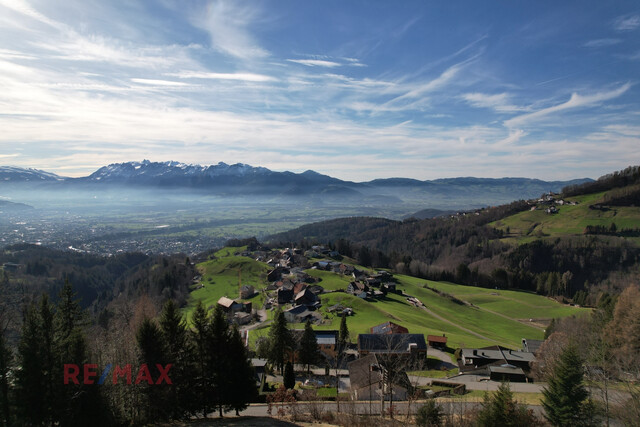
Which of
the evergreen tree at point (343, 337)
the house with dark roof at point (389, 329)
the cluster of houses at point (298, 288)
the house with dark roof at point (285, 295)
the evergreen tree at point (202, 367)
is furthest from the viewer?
the house with dark roof at point (285, 295)

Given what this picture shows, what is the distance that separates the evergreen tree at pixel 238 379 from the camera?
2020 centimetres

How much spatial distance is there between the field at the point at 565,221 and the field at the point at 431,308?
204 feet

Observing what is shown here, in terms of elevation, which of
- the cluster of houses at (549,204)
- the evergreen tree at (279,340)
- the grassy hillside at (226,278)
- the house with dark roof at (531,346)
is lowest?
the grassy hillside at (226,278)

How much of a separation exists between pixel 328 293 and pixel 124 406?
182ft

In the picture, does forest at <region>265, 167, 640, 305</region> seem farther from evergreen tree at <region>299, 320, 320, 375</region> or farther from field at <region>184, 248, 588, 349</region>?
evergreen tree at <region>299, 320, 320, 375</region>

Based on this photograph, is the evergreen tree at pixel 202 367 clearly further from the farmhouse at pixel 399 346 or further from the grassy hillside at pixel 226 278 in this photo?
the grassy hillside at pixel 226 278

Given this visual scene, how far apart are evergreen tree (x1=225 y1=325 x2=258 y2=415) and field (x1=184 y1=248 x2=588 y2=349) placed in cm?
2576

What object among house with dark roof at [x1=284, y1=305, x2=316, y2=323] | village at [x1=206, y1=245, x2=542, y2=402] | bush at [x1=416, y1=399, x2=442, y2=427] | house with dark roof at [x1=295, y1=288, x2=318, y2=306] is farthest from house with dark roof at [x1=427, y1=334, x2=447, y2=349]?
bush at [x1=416, y1=399, x2=442, y2=427]

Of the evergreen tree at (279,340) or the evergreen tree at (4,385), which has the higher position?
the evergreen tree at (4,385)

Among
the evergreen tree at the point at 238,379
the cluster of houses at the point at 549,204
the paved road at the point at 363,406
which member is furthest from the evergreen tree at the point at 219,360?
the cluster of houses at the point at 549,204

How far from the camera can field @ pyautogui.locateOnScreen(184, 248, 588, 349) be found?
2176 inches

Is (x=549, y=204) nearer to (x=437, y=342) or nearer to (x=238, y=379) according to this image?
(x=437, y=342)

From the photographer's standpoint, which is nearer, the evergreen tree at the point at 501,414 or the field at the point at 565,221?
the evergreen tree at the point at 501,414

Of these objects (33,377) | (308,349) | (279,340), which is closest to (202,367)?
(33,377)
